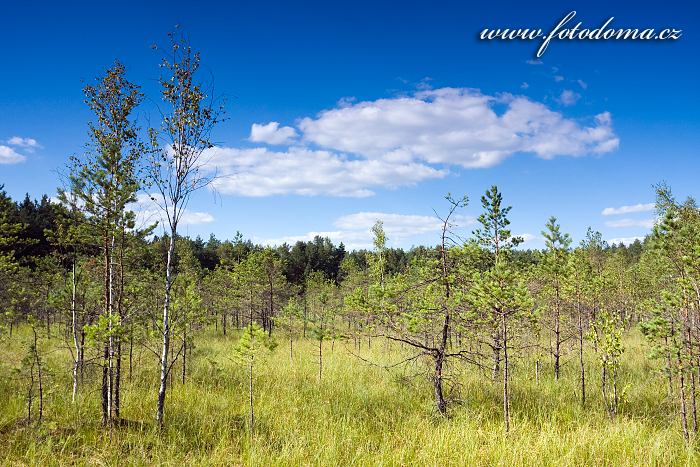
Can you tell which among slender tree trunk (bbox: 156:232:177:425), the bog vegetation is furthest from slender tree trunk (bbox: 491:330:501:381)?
slender tree trunk (bbox: 156:232:177:425)

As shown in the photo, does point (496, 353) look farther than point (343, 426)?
Yes

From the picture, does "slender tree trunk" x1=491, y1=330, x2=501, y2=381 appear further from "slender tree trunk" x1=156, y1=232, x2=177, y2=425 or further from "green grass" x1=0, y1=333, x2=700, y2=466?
"slender tree trunk" x1=156, y1=232, x2=177, y2=425

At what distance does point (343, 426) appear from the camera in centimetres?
1047

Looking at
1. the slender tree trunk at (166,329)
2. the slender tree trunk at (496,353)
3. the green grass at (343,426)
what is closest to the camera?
the green grass at (343,426)

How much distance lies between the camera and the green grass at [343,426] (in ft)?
28.0

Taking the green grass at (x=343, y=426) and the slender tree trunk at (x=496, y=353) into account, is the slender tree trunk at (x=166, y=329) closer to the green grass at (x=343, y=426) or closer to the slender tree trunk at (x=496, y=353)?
the green grass at (x=343, y=426)

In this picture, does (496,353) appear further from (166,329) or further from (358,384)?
(166,329)

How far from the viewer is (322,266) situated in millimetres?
77125

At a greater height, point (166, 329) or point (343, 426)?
point (166, 329)

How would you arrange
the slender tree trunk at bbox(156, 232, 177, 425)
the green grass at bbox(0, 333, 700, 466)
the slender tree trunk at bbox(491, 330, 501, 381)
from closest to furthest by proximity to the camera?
the green grass at bbox(0, 333, 700, 466) < the slender tree trunk at bbox(156, 232, 177, 425) < the slender tree trunk at bbox(491, 330, 501, 381)

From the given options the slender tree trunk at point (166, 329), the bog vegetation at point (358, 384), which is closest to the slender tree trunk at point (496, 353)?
the bog vegetation at point (358, 384)

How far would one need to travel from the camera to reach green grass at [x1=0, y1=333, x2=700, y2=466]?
8.52 metres

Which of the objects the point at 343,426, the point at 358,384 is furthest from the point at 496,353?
the point at 343,426

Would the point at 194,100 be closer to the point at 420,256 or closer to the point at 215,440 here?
the point at 420,256
